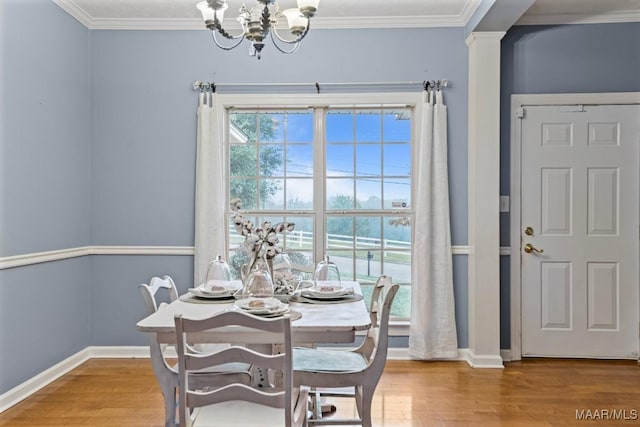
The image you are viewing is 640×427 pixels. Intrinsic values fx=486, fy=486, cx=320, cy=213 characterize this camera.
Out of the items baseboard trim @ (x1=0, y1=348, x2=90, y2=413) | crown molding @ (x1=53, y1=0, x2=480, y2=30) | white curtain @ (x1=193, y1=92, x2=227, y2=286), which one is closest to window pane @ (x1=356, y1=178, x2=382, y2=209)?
white curtain @ (x1=193, y1=92, x2=227, y2=286)

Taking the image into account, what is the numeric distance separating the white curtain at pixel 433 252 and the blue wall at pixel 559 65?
476mm

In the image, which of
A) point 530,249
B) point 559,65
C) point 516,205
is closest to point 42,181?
point 516,205

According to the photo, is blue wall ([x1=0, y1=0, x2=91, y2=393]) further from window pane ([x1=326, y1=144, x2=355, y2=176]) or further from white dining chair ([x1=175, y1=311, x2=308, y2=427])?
window pane ([x1=326, y1=144, x2=355, y2=176])

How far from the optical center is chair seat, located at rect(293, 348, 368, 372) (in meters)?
2.16

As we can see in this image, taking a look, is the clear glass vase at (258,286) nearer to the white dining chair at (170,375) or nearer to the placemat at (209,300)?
the placemat at (209,300)

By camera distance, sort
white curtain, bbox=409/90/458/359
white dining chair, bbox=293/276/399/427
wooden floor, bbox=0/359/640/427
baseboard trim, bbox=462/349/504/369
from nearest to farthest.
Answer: white dining chair, bbox=293/276/399/427, wooden floor, bbox=0/359/640/427, baseboard trim, bbox=462/349/504/369, white curtain, bbox=409/90/458/359

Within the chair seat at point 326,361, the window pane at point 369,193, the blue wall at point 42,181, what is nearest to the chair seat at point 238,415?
the chair seat at point 326,361

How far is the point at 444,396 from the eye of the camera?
124 inches

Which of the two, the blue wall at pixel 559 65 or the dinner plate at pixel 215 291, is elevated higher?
the blue wall at pixel 559 65

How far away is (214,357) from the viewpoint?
1.72 meters

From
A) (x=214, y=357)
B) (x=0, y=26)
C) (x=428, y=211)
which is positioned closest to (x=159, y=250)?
(x=0, y=26)

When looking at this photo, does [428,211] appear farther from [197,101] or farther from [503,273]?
[197,101]

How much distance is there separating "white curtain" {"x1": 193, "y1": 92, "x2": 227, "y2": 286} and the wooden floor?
37.9 inches

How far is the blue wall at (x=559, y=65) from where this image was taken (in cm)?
389
